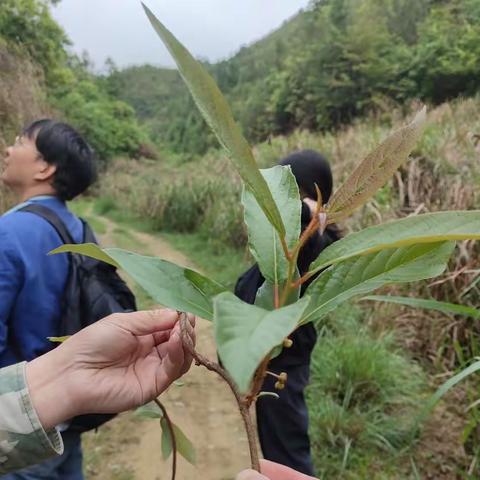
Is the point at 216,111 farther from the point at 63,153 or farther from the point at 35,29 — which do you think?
the point at 35,29

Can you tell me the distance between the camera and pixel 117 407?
71 cm

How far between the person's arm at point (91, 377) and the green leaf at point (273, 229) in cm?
26

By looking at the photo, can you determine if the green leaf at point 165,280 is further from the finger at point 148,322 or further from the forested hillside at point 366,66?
the forested hillside at point 366,66

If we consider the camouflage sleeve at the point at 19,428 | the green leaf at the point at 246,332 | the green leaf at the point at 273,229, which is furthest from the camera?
the camouflage sleeve at the point at 19,428

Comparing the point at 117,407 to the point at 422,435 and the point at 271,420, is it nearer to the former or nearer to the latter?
the point at 271,420

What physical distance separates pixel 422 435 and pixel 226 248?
12.8 ft

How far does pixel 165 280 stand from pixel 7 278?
900 mm

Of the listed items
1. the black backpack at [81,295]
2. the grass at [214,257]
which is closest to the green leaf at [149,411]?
the black backpack at [81,295]

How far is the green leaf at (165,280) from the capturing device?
382mm

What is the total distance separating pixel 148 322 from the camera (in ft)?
2.29

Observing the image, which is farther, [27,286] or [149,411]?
[27,286]

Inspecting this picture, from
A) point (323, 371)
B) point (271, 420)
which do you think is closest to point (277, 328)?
point (271, 420)

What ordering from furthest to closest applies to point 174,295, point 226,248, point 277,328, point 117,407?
point 226,248, point 117,407, point 174,295, point 277,328

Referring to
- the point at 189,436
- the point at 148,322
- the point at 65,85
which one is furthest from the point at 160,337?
the point at 65,85
